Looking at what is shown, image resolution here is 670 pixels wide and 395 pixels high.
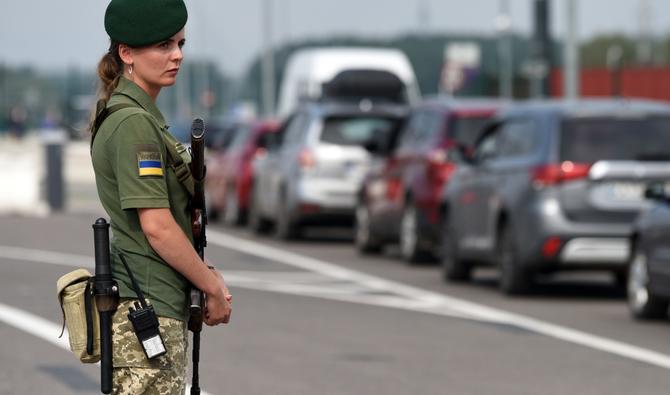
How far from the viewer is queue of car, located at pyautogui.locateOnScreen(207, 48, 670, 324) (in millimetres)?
15711

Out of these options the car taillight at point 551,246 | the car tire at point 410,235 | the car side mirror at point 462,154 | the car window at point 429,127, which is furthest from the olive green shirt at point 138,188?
the car tire at point 410,235

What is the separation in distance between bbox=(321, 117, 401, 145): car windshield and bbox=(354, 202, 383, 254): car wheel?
55.8 inches

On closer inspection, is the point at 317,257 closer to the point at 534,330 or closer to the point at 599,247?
the point at 599,247

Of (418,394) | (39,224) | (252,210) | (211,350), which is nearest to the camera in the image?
(418,394)

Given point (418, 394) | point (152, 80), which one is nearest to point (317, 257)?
point (418, 394)

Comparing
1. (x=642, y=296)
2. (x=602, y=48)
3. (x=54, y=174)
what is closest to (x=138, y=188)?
(x=642, y=296)

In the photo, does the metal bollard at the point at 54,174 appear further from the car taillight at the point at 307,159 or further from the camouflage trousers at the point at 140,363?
the camouflage trousers at the point at 140,363

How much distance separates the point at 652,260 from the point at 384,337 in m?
2.43

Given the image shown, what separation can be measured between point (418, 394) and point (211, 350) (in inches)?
104

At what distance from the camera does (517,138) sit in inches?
666

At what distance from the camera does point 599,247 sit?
51.6ft

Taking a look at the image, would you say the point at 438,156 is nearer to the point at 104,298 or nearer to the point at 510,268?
the point at 510,268

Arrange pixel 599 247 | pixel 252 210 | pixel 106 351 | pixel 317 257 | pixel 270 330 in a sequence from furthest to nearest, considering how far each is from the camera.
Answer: pixel 252 210, pixel 317 257, pixel 599 247, pixel 270 330, pixel 106 351

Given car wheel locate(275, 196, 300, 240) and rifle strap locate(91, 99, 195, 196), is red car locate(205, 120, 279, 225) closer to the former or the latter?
car wheel locate(275, 196, 300, 240)
